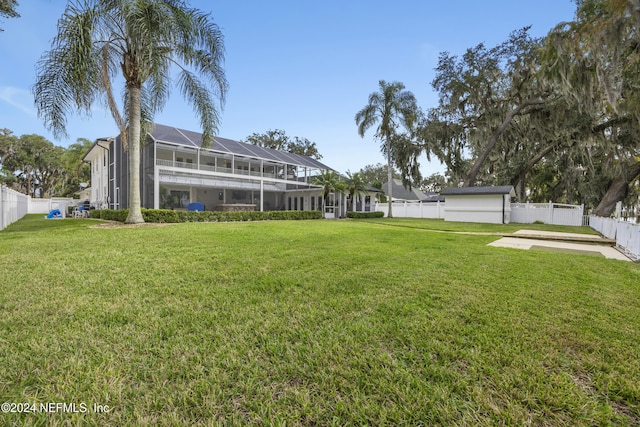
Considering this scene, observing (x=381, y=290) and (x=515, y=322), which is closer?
(x=515, y=322)

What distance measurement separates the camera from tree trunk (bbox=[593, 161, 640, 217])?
1692cm

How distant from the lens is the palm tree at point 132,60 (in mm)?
7988

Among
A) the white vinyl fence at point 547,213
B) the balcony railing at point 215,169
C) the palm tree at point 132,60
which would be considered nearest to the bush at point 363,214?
the balcony railing at point 215,169

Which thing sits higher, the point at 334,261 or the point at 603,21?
the point at 603,21

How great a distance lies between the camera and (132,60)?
9836 millimetres

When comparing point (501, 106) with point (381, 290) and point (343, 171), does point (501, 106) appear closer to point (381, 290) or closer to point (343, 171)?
point (343, 171)

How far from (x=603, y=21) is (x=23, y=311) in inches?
597

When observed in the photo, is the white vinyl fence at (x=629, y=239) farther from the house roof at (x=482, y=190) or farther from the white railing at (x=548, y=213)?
the white railing at (x=548, y=213)

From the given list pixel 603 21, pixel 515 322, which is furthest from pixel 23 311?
pixel 603 21

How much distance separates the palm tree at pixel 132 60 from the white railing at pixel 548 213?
19.5 m

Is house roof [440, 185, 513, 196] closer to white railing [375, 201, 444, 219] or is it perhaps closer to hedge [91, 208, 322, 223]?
white railing [375, 201, 444, 219]

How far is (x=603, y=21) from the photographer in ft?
28.7

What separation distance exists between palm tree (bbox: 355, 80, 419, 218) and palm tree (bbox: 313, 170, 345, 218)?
A: 4.77 m

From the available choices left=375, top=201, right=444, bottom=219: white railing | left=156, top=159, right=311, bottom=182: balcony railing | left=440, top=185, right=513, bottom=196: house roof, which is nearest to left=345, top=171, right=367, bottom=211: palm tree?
left=156, top=159, right=311, bottom=182: balcony railing
